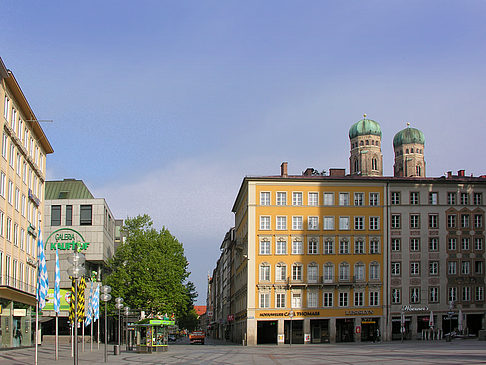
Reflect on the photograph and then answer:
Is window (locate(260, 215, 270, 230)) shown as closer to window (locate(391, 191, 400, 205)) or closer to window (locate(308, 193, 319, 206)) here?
window (locate(308, 193, 319, 206))

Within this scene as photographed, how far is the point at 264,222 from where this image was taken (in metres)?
80.1

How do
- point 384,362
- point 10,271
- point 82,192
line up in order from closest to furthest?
point 384,362 → point 10,271 → point 82,192

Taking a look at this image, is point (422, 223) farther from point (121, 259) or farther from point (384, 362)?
point (384, 362)

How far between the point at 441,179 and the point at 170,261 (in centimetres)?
3373

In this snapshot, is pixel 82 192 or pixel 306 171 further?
pixel 82 192

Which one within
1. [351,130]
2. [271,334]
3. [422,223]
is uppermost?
[351,130]

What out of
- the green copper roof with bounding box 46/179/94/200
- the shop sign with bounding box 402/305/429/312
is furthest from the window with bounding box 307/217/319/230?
the green copper roof with bounding box 46/179/94/200

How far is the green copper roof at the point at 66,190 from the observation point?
326 feet

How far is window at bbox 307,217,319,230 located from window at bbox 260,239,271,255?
5192 millimetres

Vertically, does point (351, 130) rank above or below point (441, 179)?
above

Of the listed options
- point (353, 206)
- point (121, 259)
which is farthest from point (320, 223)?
point (121, 259)

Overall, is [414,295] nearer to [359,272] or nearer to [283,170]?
[359,272]

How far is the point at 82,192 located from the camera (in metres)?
100

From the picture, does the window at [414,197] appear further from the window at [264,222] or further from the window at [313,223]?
the window at [264,222]
